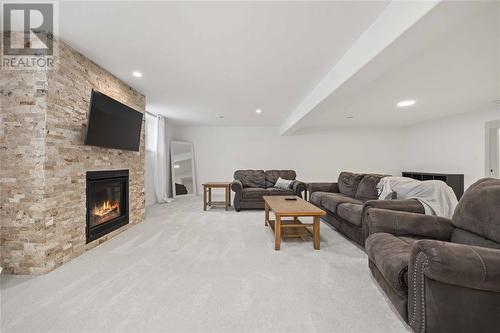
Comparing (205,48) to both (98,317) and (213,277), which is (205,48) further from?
(98,317)

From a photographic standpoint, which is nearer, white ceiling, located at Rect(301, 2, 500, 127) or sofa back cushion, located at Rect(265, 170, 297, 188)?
white ceiling, located at Rect(301, 2, 500, 127)

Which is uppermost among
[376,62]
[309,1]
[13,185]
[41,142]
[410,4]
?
[309,1]

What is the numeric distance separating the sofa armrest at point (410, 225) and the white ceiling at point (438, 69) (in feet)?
4.87

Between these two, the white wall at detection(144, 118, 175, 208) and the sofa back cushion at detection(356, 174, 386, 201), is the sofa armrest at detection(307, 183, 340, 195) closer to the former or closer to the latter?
the sofa back cushion at detection(356, 174, 386, 201)

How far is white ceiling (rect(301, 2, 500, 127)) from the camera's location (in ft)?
5.26

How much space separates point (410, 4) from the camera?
5.05ft

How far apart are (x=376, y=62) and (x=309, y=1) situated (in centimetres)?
87

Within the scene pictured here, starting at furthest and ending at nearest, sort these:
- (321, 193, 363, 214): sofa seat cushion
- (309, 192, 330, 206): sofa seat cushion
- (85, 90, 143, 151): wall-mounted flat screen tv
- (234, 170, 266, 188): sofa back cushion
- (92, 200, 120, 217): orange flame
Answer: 1. (234, 170, 266, 188): sofa back cushion
2. (309, 192, 330, 206): sofa seat cushion
3. (321, 193, 363, 214): sofa seat cushion
4. (92, 200, 120, 217): orange flame
5. (85, 90, 143, 151): wall-mounted flat screen tv

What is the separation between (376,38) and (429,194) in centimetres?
204

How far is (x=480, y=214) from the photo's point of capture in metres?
1.63

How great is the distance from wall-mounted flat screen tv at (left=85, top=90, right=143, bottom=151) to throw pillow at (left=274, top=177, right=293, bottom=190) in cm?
345

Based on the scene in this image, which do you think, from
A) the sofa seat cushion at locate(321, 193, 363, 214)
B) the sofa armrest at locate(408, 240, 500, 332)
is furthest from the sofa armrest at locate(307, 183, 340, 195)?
the sofa armrest at locate(408, 240, 500, 332)

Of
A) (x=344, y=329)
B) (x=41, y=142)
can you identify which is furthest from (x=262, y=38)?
(x=344, y=329)

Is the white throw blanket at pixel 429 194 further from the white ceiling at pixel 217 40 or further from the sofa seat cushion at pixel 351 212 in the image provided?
the white ceiling at pixel 217 40
